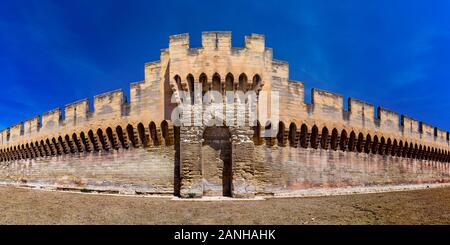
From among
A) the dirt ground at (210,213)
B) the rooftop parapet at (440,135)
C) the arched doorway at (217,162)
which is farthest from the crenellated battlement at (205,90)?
the rooftop parapet at (440,135)

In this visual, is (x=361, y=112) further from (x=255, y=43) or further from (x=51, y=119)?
(x=51, y=119)

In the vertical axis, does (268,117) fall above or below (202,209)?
above

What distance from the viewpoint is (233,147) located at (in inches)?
551

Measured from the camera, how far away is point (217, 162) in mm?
14219

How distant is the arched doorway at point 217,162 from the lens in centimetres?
1396

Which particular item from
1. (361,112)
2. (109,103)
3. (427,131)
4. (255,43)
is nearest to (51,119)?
(109,103)

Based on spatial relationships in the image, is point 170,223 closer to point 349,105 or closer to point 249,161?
point 249,161

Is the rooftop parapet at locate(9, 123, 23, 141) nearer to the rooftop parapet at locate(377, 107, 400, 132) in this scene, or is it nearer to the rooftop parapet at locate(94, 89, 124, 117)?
the rooftop parapet at locate(94, 89, 124, 117)

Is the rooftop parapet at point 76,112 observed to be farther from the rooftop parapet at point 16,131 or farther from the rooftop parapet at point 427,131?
the rooftop parapet at point 427,131

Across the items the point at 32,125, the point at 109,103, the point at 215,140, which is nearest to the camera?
the point at 215,140

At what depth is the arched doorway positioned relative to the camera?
14.0 m

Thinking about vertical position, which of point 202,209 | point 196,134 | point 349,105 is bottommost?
point 202,209

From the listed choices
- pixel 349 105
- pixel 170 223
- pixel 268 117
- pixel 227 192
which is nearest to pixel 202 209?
pixel 170 223

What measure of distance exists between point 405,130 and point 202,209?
1781 cm
